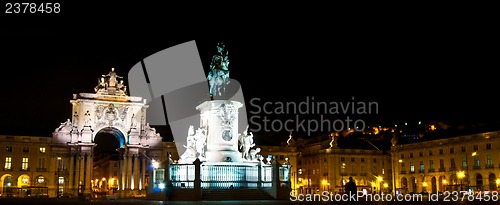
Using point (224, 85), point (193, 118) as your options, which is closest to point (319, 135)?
point (193, 118)

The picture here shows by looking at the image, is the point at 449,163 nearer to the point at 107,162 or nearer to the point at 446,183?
the point at 446,183

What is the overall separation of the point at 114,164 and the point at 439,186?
56493 millimetres

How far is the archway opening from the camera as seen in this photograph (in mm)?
94375

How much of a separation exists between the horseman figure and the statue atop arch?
5050 cm

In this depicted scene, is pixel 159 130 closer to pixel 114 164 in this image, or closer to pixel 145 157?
pixel 114 164

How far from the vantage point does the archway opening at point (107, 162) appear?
310 ft

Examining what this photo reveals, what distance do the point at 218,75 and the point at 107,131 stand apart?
2081 inches

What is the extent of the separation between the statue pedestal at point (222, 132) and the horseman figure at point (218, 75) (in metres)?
1.00

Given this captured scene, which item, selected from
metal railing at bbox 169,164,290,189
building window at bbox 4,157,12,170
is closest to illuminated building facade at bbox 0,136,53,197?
building window at bbox 4,157,12,170

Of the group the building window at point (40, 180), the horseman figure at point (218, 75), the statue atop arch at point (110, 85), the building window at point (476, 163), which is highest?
the statue atop arch at point (110, 85)

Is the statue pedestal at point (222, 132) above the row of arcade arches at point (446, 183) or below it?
above

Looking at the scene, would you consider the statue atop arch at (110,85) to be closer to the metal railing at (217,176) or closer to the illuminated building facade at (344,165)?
the illuminated building facade at (344,165)

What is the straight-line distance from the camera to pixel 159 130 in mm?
104438

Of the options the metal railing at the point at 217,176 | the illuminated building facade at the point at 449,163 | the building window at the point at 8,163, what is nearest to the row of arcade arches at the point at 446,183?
the illuminated building facade at the point at 449,163
